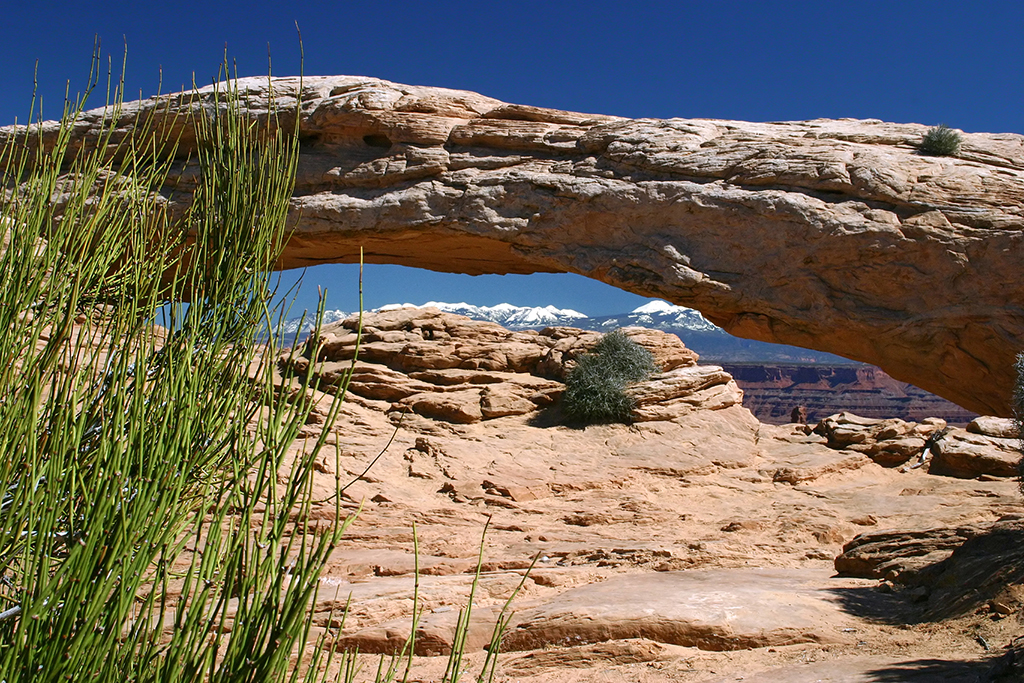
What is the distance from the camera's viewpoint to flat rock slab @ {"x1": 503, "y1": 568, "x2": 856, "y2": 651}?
19.1 feet

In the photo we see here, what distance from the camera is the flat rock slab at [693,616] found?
5816 mm

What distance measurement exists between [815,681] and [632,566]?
360 centimetres

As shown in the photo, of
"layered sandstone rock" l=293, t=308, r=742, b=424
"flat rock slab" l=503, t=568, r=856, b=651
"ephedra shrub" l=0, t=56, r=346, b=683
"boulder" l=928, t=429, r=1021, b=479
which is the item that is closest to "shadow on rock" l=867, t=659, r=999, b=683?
"flat rock slab" l=503, t=568, r=856, b=651

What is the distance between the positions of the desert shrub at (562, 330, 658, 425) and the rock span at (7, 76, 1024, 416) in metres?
2.79

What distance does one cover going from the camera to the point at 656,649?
5.79m

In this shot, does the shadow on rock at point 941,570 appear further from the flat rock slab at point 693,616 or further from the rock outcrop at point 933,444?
the rock outcrop at point 933,444

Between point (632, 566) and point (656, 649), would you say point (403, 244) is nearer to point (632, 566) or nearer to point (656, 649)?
point (632, 566)

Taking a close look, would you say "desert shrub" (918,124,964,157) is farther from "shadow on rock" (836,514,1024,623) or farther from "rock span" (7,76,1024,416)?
"shadow on rock" (836,514,1024,623)

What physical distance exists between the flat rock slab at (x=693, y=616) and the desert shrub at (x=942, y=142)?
6.05 meters

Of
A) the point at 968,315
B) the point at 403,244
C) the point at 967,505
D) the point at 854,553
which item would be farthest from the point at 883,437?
the point at 403,244

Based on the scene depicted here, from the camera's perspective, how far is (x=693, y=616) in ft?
19.9

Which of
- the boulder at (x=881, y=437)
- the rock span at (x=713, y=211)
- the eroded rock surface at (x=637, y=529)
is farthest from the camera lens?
the boulder at (x=881, y=437)

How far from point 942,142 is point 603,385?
660cm

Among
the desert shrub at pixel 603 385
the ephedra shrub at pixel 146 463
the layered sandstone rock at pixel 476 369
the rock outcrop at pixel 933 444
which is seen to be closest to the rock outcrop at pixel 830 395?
the rock outcrop at pixel 933 444
